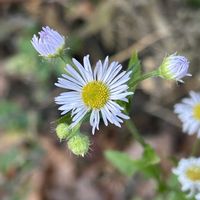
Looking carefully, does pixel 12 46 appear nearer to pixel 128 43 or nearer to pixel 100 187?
pixel 128 43

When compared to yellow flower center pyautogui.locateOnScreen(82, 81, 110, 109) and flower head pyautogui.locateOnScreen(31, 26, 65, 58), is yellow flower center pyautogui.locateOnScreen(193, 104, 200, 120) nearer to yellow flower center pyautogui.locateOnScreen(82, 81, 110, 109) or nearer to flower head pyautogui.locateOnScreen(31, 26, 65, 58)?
yellow flower center pyautogui.locateOnScreen(82, 81, 110, 109)

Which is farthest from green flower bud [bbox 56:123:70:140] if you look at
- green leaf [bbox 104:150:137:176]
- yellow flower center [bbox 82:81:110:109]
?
green leaf [bbox 104:150:137:176]

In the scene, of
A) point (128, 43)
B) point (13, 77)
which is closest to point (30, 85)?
point (13, 77)

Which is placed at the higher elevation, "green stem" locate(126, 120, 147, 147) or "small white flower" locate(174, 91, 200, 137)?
"small white flower" locate(174, 91, 200, 137)

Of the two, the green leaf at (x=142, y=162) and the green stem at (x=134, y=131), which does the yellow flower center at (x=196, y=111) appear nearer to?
the green leaf at (x=142, y=162)

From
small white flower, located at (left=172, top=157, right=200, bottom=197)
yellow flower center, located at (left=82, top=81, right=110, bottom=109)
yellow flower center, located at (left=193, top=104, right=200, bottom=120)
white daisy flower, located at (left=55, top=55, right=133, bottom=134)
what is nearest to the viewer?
white daisy flower, located at (left=55, top=55, right=133, bottom=134)
